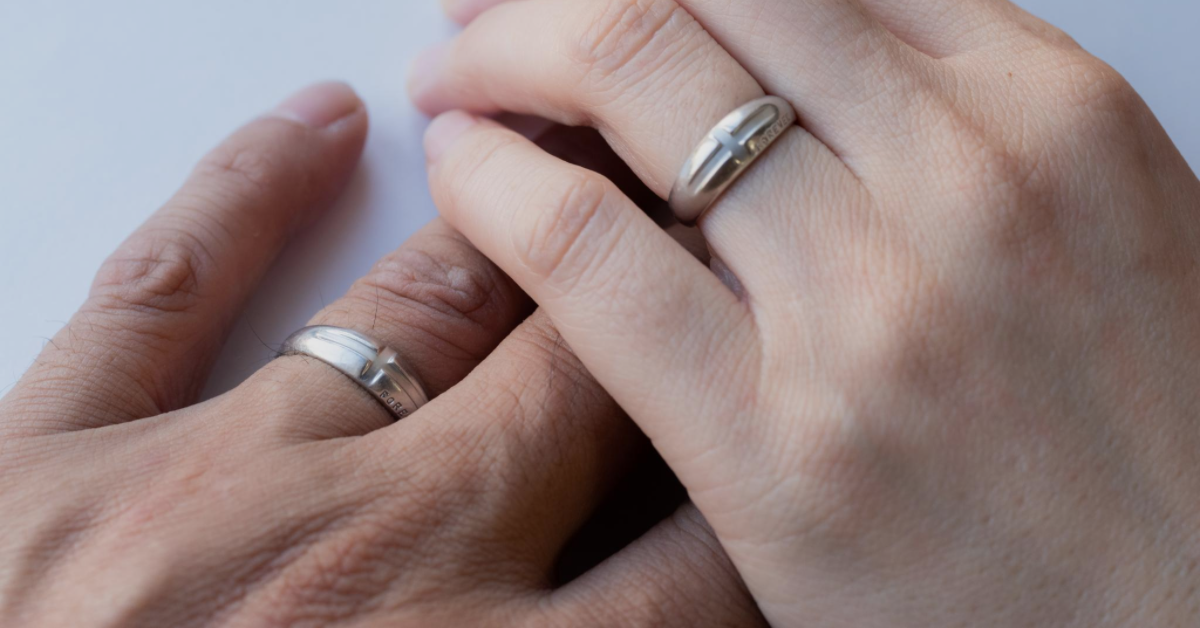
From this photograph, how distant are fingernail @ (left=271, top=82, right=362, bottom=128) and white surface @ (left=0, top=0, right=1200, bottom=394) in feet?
0.17

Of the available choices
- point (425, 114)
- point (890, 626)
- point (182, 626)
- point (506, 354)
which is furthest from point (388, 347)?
point (890, 626)

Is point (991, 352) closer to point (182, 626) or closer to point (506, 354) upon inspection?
point (506, 354)

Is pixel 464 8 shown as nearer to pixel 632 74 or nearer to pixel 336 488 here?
pixel 632 74

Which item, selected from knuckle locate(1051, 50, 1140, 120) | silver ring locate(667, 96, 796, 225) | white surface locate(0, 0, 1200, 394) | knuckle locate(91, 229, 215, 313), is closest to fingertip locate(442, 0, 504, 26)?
white surface locate(0, 0, 1200, 394)

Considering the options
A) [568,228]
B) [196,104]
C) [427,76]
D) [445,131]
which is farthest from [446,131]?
[196,104]

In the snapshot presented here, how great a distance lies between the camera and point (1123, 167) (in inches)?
37.2

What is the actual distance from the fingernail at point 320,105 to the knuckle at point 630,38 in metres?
0.59

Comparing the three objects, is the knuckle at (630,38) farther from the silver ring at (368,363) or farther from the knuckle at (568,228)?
the silver ring at (368,363)

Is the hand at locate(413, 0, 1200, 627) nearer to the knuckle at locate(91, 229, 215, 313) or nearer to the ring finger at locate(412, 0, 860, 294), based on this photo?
the ring finger at locate(412, 0, 860, 294)

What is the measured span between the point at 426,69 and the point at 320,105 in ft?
0.62

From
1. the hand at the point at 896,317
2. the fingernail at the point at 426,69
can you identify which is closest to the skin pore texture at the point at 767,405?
the hand at the point at 896,317

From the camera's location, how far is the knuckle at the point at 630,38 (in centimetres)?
96

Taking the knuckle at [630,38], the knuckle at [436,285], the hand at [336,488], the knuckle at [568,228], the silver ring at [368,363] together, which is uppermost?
the knuckle at [630,38]

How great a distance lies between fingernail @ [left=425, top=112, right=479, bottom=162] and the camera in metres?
1.21
